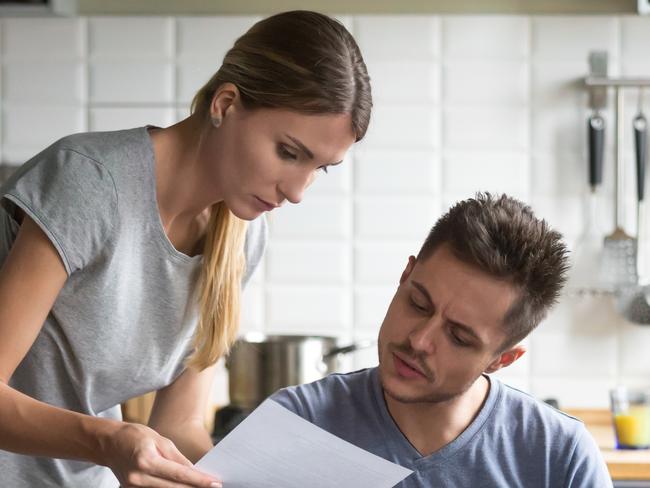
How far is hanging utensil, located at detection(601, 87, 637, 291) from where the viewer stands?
9.20ft

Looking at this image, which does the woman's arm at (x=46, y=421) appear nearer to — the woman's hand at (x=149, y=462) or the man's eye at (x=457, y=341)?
the woman's hand at (x=149, y=462)

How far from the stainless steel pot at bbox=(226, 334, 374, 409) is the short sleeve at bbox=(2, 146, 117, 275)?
1.11 m

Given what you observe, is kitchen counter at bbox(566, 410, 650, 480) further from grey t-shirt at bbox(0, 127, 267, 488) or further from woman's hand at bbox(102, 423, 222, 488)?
woman's hand at bbox(102, 423, 222, 488)

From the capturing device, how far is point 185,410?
1695 millimetres

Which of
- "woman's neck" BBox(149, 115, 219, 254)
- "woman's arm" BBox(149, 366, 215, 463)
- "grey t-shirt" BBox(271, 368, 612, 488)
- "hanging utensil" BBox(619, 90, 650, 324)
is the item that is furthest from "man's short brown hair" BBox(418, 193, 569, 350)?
"hanging utensil" BBox(619, 90, 650, 324)

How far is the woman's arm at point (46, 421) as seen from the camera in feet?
3.99

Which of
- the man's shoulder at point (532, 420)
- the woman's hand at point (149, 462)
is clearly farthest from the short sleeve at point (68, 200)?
the man's shoulder at point (532, 420)

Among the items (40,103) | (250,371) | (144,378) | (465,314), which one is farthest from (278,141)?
(40,103)

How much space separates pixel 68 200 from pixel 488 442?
65cm

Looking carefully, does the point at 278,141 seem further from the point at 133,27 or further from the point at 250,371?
the point at 133,27

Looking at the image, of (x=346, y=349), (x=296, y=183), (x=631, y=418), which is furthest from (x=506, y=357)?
(x=631, y=418)

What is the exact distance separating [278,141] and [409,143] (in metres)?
1.52

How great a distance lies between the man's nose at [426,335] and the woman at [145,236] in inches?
9.4

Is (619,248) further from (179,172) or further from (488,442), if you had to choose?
(179,172)
